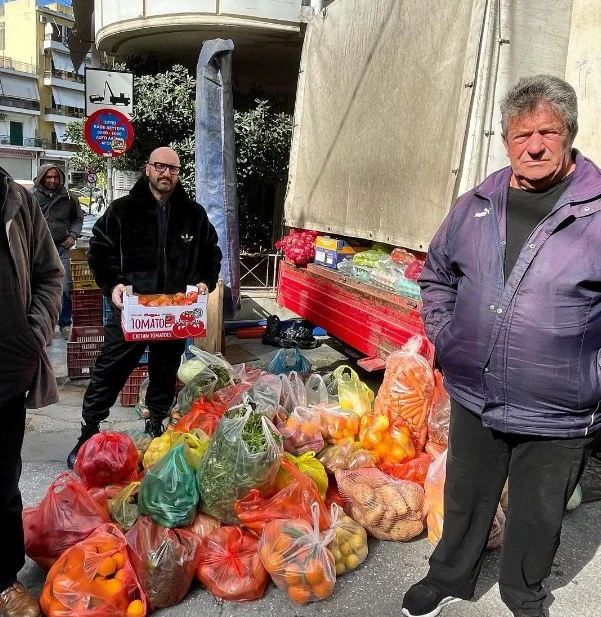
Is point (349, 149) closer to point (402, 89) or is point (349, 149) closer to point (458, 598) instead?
point (402, 89)

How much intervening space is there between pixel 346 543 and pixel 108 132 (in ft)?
18.4

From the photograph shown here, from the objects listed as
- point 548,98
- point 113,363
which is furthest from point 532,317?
point 113,363

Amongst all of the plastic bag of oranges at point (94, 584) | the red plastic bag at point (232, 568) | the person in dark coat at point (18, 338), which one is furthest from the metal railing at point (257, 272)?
the plastic bag of oranges at point (94, 584)

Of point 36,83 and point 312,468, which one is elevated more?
point 36,83

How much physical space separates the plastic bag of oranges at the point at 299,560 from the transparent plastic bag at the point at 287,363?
272cm

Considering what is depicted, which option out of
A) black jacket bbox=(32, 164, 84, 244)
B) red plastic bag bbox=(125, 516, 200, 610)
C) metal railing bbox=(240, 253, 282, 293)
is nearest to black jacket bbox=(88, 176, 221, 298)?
red plastic bag bbox=(125, 516, 200, 610)

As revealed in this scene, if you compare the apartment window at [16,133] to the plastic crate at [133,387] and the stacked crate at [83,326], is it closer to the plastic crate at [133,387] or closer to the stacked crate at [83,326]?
the stacked crate at [83,326]

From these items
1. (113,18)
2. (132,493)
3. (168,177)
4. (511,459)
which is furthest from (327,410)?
(113,18)

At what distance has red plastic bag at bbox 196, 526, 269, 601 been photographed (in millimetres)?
2463

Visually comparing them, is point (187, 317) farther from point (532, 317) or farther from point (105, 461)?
point (532, 317)

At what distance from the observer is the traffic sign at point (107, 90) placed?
6707 millimetres

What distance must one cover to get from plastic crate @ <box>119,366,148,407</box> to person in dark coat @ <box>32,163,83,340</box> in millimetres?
2036

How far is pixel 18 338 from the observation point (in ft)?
7.09

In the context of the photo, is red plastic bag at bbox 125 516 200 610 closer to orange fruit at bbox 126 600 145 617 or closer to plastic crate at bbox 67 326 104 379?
orange fruit at bbox 126 600 145 617
